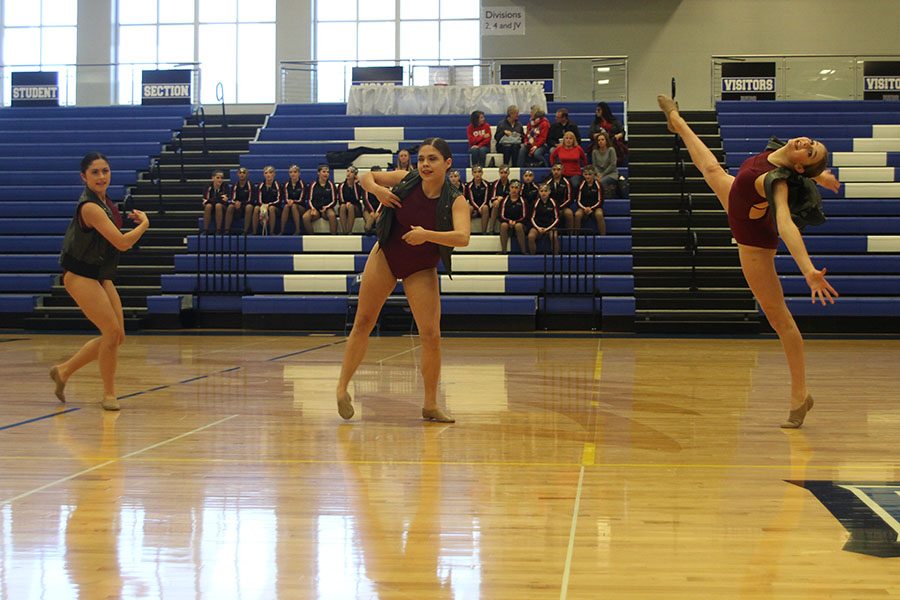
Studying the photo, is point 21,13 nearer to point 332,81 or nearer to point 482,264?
point 332,81

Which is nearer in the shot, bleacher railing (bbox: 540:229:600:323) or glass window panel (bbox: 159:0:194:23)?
bleacher railing (bbox: 540:229:600:323)

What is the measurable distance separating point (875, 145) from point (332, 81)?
413 inches

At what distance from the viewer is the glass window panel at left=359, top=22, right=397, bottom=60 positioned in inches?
1030

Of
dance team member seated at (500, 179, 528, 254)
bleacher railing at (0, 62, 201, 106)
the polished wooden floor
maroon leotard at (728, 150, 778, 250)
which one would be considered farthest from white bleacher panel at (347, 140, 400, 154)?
maroon leotard at (728, 150, 778, 250)

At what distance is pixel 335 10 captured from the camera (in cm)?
2586

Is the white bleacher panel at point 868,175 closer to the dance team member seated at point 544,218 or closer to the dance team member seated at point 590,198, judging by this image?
the dance team member seated at point 590,198

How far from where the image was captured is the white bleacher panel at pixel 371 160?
17188 millimetres

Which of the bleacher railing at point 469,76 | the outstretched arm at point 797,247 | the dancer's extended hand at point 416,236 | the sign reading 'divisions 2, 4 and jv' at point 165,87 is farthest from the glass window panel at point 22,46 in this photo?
the outstretched arm at point 797,247

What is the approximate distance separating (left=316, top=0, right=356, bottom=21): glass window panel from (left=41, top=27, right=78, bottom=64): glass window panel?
6.76 m

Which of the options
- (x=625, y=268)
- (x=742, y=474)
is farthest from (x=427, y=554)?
(x=625, y=268)

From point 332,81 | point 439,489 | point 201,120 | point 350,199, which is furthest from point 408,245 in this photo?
point 201,120

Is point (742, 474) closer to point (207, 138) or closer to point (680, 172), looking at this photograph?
point (680, 172)

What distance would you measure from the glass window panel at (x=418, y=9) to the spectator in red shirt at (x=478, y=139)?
10.0 metres

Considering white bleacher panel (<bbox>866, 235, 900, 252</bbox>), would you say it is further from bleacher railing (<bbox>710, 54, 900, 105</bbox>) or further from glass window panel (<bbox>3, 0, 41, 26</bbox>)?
glass window panel (<bbox>3, 0, 41, 26</bbox>)
